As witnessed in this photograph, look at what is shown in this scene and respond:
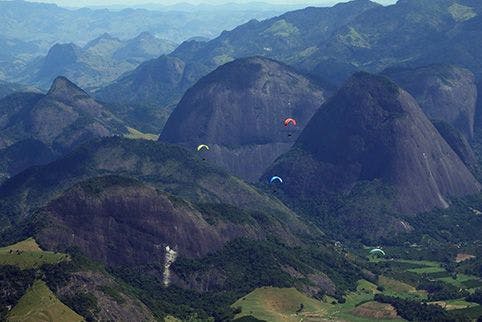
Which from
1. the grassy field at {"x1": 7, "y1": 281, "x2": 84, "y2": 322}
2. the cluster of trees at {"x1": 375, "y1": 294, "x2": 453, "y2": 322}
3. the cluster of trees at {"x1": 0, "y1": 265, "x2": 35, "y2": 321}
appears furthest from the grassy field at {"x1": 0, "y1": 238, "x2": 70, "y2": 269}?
the cluster of trees at {"x1": 375, "y1": 294, "x2": 453, "y2": 322}

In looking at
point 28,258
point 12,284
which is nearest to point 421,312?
point 28,258

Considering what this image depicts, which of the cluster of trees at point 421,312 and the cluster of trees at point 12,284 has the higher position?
the cluster of trees at point 12,284

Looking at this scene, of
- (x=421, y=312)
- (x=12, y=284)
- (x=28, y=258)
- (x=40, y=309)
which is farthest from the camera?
(x=421, y=312)

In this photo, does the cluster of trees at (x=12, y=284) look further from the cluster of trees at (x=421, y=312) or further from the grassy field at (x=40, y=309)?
the cluster of trees at (x=421, y=312)

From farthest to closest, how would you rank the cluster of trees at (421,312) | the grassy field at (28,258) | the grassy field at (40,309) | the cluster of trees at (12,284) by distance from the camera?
the cluster of trees at (421,312), the grassy field at (28,258), the cluster of trees at (12,284), the grassy field at (40,309)

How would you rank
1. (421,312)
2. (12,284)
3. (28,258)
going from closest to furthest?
(12,284) < (28,258) < (421,312)

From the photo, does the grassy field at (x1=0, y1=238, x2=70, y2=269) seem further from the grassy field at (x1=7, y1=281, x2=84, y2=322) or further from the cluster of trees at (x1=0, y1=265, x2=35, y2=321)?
the grassy field at (x1=7, y1=281, x2=84, y2=322)

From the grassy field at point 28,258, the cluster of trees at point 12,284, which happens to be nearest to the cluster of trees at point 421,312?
the grassy field at point 28,258

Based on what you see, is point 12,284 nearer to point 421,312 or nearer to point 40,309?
point 40,309

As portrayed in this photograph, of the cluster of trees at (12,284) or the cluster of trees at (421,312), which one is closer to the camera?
the cluster of trees at (12,284)
